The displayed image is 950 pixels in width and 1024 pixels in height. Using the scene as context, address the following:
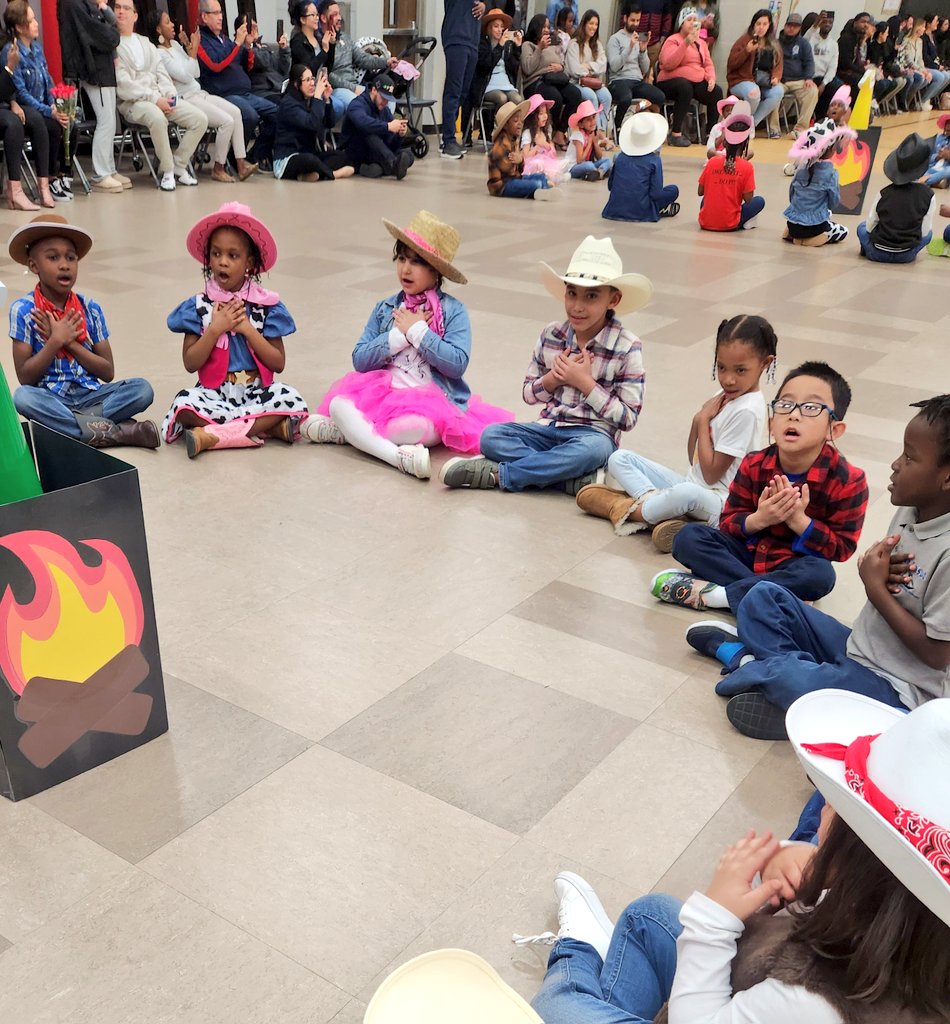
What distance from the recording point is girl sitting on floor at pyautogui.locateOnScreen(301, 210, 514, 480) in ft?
13.7

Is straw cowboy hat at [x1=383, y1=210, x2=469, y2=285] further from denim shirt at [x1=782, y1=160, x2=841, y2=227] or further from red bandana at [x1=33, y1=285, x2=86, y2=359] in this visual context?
denim shirt at [x1=782, y1=160, x2=841, y2=227]

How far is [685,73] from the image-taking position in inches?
600

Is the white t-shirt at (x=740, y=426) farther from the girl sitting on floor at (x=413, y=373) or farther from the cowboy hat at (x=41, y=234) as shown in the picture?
the cowboy hat at (x=41, y=234)

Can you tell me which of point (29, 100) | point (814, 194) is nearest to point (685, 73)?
point (814, 194)

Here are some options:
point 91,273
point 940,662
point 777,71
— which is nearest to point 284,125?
point 91,273

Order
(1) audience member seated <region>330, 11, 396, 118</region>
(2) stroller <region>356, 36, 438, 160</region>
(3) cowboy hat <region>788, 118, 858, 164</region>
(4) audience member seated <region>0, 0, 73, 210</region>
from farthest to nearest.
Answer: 1. (2) stroller <region>356, 36, 438, 160</region>
2. (1) audience member seated <region>330, 11, 396, 118</region>
3. (4) audience member seated <region>0, 0, 73, 210</region>
4. (3) cowboy hat <region>788, 118, 858, 164</region>

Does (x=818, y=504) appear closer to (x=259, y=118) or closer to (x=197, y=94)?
(x=197, y=94)

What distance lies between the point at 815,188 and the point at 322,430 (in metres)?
5.99

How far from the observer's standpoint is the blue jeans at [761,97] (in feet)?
52.5

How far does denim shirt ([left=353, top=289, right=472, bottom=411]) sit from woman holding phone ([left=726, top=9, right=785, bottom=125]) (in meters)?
13.4

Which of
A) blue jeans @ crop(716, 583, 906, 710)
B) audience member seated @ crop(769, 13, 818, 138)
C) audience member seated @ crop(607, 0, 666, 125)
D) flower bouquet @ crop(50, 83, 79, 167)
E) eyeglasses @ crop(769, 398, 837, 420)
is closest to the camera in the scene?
blue jeans @ crop(716, 583, 906, 710)

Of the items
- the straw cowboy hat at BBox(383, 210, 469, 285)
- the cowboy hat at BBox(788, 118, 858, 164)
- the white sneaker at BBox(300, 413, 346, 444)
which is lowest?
the white sneaker at BBox(300, 413, 346, 444)

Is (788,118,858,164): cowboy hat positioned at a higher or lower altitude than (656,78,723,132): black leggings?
lower

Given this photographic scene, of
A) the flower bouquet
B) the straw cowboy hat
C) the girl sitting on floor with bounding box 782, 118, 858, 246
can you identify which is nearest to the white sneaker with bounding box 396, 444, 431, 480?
the straw cowboy hat
